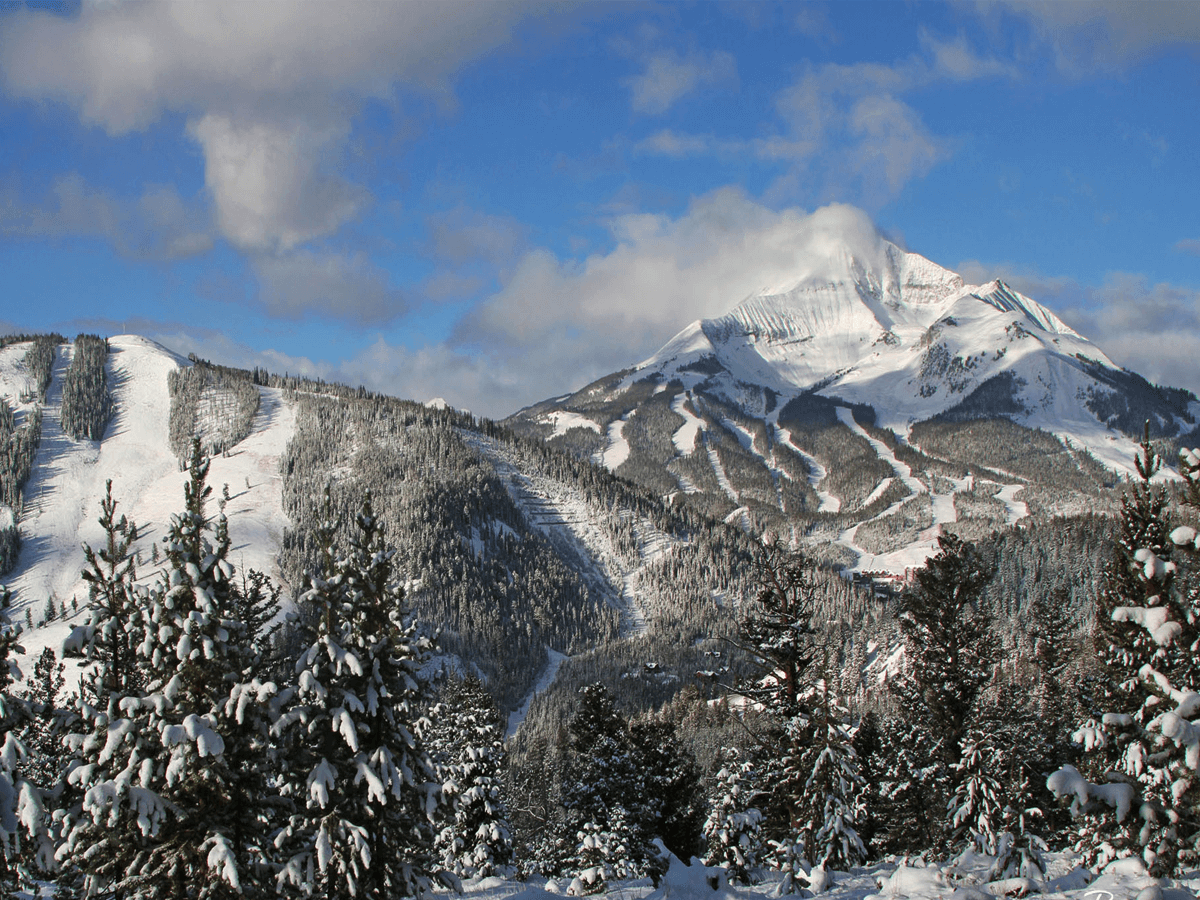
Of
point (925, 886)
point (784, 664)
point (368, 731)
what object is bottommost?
point (925, 886)

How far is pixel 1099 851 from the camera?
835 inches

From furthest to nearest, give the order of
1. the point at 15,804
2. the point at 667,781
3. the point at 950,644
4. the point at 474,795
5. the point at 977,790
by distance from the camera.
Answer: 1. the point at 667,781
2. the point at 474,795
3. the point at 950,644
4. the point at 977,790
5. the point at 15,804

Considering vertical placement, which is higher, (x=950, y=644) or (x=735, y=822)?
(x=950, y=644)

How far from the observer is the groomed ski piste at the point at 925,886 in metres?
14.1

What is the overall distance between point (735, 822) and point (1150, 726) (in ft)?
76.2

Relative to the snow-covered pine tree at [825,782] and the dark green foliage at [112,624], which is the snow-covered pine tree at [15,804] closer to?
the dark green foliage at [112,624]

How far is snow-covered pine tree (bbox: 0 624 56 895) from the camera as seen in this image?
52.9 ft

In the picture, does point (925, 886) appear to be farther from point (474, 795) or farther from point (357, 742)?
point (474, 795)

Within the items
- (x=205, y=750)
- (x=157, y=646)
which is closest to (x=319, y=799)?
(x=205, y=750)

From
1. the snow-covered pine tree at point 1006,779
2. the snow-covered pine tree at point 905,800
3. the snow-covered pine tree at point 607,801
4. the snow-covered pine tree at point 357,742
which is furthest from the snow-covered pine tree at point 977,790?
the snow-covered pine tree at point 357,742

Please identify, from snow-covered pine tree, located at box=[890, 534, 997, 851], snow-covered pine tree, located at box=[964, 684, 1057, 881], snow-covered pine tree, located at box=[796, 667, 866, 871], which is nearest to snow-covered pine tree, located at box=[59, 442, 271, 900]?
snow-covered pine tree, located at box=[796, 667, 866, 871]

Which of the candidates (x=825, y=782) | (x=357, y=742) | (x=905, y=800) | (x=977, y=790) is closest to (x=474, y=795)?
(x=825, y=782)

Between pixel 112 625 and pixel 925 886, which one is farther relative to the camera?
pixel 112 625

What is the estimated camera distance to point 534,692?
180 meters
